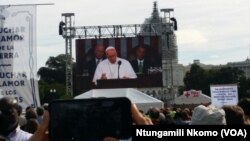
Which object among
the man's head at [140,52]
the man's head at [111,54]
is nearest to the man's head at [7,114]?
the man's head at [111,54]

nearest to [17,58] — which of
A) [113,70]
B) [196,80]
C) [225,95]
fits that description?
[225,95]

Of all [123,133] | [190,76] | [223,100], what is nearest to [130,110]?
[123,133]

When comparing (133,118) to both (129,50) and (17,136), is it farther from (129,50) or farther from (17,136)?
(129,50)

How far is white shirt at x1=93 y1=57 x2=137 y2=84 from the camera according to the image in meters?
41.0

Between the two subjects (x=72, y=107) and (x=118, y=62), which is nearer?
(x=72, y=107)

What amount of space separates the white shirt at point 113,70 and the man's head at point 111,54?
0.21 meters

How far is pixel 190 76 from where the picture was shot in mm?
113000

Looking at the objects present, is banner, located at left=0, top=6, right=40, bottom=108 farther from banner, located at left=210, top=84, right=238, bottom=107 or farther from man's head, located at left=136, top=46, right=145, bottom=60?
man's head, located at left=136, top=46, right=145, bottom=60

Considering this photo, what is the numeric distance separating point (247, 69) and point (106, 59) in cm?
13788

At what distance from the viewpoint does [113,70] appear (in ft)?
135

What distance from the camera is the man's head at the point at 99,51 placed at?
42906mm

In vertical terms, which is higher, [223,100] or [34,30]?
[34,30]

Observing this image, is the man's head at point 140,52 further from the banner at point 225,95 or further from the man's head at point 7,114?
the man's head at point 7,114

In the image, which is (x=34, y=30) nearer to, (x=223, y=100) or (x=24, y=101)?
(x=24, y=101)
